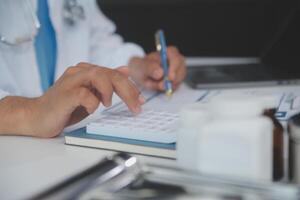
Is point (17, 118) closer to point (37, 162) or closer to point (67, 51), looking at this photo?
point (37, 162)

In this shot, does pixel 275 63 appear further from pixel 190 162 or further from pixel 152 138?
pixel 190 162

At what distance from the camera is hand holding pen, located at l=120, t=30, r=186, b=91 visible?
1.24 metres

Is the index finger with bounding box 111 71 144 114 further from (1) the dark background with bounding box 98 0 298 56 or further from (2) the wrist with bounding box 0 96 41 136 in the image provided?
(1) the dark background with bounding box 98 0 298 56

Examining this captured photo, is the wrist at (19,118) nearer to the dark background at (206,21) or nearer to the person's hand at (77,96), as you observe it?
the person's hand at (77,96)

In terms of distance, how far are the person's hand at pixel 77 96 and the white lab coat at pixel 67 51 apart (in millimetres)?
151

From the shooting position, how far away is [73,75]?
0.91 metres

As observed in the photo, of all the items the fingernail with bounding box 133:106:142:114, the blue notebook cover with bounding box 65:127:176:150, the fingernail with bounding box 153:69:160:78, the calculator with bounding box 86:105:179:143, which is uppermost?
the fingernail with bounding box 153:69:160:78

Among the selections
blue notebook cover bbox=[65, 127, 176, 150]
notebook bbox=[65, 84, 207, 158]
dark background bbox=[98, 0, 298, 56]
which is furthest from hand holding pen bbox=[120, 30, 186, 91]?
dark background bbox=[98, 0, 298, 56]

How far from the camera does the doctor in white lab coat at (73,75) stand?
2.94ft

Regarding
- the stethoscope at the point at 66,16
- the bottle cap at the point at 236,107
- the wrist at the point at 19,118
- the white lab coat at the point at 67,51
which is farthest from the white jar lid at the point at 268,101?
the stethoscope at the point at 66,16

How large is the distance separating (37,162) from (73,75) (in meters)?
0.17

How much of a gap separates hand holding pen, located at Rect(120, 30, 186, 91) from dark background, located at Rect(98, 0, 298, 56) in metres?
0.56

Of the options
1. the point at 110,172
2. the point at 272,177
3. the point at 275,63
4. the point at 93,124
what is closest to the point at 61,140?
the point at 93,124

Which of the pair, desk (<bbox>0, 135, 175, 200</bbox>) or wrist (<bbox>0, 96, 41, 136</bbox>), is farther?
wrist (<bbox>0, 96, 41, 136</bbox>)
